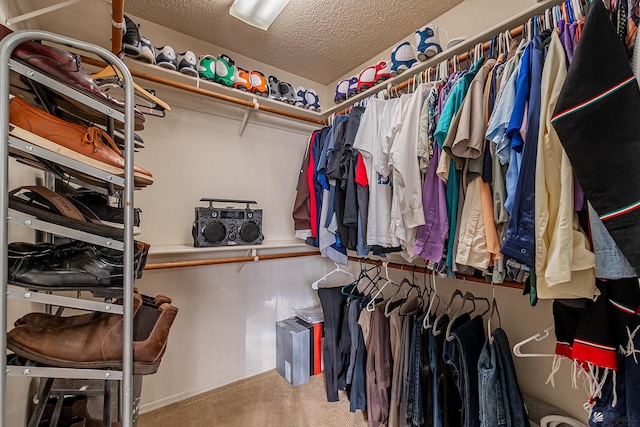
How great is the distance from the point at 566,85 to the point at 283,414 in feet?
6.27

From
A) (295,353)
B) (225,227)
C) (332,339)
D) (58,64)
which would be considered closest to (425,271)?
(332,339)

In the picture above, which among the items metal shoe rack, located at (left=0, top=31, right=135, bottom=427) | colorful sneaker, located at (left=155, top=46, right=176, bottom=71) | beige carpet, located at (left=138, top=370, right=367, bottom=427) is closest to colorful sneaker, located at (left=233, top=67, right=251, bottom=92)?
colorful sneaker, located at (left=155, top=46, right=176, bottom=71)

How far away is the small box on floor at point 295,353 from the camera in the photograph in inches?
72.1

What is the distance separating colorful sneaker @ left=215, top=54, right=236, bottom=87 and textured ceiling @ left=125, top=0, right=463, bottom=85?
0.83 ft

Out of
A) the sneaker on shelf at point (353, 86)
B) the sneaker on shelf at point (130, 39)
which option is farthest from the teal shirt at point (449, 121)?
the sneaker on shelf at point (130, 39)

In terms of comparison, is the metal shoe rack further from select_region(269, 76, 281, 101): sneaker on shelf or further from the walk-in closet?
select_region(269, 76, 281, 101): sneaker on shelf

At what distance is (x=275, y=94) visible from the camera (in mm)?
1822

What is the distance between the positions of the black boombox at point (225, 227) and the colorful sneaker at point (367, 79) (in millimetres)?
1017

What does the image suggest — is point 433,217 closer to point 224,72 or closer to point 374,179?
point 374,179

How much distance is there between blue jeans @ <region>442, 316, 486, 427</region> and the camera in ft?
3.59

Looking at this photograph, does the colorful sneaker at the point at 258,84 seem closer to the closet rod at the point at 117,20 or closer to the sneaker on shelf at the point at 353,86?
the sneaker on shelf at the point at 353,86

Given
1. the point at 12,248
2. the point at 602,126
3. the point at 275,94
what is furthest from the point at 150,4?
the point at 602,126

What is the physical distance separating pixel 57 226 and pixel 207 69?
1.35 meters

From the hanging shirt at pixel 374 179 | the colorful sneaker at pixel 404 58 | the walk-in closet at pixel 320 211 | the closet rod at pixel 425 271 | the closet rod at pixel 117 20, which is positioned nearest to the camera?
the walk-in closet at pixel 320 211
